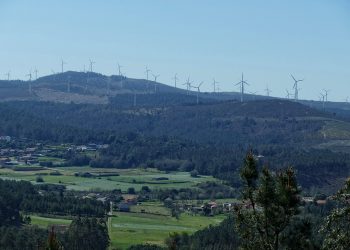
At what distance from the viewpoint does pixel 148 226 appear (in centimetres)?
7525

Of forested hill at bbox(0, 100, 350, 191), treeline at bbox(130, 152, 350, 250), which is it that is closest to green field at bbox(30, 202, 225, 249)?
forested hill at bbox(0, 100, 350, 191)

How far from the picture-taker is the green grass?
6662 cm

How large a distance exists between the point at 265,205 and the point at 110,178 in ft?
333

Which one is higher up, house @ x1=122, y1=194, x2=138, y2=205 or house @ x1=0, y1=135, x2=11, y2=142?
house @ x1=0, y1=135, x2=11, y2=142

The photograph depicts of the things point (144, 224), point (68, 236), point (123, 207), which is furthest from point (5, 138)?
point (68, 236)

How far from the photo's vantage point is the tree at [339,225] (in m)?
16.4

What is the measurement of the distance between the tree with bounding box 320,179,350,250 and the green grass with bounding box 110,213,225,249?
153 feet

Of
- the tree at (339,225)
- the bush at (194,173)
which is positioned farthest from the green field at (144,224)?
the tree at (339,225)

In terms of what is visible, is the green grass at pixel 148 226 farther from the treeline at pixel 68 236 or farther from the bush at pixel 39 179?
the bush at pixel 39 179

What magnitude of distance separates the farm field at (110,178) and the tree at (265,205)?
82339 millimetres

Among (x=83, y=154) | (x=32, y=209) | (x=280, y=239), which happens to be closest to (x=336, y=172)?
(x=83, y=154)

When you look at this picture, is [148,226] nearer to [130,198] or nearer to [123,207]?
[123,207]

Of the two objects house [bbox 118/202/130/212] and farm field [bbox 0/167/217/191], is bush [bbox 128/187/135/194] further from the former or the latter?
house [bbox 118/202/130/212]

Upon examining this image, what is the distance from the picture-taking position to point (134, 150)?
15575cm
